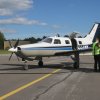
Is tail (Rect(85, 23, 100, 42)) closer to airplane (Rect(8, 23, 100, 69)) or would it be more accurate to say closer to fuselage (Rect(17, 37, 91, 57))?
airplane (Rect(8, 23, 100, 69))

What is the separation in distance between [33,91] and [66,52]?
12.7m

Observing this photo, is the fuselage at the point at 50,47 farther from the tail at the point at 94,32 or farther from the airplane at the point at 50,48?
the tail at the point at 94,32

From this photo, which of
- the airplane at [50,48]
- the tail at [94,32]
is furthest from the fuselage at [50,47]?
the tail at [94,32]

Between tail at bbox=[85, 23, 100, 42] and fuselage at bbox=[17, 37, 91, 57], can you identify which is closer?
fuselage at bbox=[17, 37, 91, 57]

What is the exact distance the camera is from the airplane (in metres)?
22.5

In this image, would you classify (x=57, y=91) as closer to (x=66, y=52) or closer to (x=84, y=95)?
(x=84, y=95)

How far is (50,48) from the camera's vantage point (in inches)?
941

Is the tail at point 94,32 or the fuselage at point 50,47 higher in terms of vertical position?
the tail at point 94,32

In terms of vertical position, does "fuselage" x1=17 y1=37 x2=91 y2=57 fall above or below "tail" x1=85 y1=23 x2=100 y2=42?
below

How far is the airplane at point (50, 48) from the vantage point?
22.5 meters

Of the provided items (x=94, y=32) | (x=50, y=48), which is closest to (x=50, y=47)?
(x=50, y=48)

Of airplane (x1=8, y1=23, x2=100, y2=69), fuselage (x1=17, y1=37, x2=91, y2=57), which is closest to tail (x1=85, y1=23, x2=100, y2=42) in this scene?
airplane (x1=8, y1=23, x2=100, y2=69)

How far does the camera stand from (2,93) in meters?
11.2

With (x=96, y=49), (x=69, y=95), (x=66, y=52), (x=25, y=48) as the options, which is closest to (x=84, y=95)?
(x=69, y=95)
